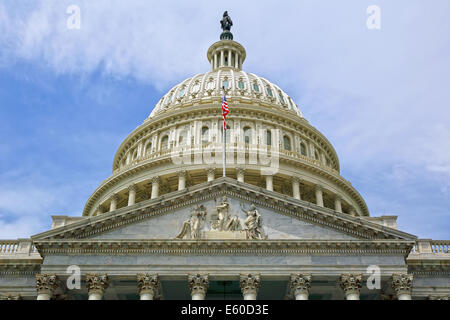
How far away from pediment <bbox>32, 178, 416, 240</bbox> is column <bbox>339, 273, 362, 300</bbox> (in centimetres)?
239

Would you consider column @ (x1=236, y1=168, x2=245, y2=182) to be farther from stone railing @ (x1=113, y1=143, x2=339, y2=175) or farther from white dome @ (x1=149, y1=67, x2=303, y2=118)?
white dome @ (x1=149, y1=67, x2=303, y2=118)

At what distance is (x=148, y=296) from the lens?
31688 mm

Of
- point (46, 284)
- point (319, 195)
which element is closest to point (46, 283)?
point (46, 284)

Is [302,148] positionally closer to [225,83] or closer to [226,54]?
[225,83]

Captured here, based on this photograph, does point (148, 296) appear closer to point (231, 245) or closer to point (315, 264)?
point (231, 245)

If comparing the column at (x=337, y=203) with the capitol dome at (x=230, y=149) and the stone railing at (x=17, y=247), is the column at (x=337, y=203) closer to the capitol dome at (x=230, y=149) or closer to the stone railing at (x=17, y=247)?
the capitol dome at (x=230, y=149)

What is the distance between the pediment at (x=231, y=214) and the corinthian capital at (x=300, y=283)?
2278 mm

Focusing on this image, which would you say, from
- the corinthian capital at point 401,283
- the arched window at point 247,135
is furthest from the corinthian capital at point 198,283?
the arched window at point 247,135

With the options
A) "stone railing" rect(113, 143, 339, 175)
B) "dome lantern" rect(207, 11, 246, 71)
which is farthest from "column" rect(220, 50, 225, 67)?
"stone railing" rect(113, 143, 339, 175)

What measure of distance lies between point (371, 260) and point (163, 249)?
11973 mm

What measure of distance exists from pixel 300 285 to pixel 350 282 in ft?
9.14

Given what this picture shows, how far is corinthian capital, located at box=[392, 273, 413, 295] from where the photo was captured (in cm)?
3181

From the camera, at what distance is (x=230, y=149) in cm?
5847

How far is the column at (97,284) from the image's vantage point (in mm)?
31828
